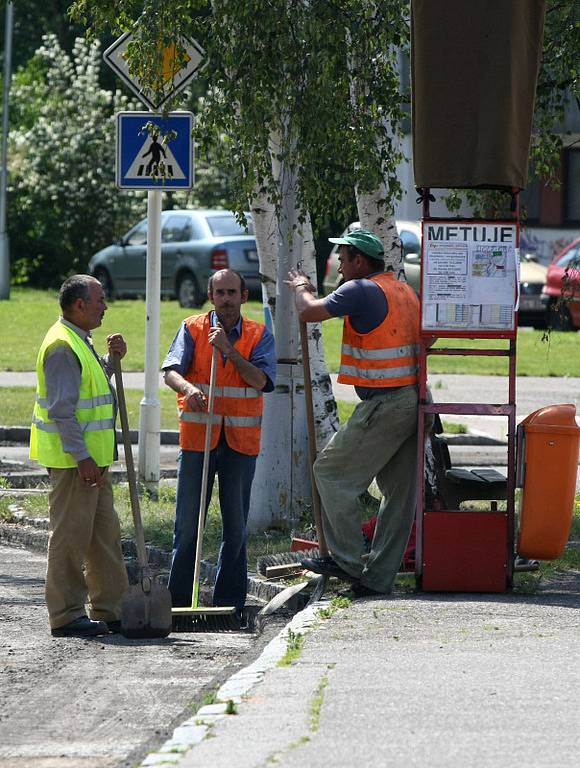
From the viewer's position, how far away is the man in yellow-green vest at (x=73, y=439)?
8078mm

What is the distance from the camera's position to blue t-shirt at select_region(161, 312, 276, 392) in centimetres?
862

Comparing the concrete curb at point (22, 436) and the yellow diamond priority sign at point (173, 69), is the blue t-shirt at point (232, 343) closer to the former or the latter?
the yellow diamond priority sign at point (173, 69)

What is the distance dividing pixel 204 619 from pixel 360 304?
1768mm

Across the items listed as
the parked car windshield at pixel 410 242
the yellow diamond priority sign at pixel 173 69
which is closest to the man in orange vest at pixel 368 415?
the yellow diamond priority sign at pixel 173 69

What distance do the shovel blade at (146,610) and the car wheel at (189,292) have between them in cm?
1971

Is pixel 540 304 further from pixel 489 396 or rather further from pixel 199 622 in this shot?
pixel 199 622

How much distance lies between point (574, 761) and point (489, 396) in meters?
12.7

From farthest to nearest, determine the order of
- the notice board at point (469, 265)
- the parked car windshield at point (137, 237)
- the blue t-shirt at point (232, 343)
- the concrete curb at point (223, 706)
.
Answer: the parked car windshield at point (137, 237) → the blue t-shirt at point (232, 343) → the notice board at point (469, 265) → the concrete curb at point (223, 706)

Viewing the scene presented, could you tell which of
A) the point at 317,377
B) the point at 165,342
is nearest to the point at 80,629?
the point at 317,377

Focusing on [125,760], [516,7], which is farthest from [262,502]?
[125,760]

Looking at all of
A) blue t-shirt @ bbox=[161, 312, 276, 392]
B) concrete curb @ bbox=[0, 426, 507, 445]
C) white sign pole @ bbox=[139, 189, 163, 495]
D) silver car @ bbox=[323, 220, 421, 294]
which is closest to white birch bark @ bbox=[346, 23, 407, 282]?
white sign pole @ bbox=[139, 189, 163, 495]

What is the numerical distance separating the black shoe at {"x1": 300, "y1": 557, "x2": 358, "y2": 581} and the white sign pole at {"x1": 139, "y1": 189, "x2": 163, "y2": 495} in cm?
373

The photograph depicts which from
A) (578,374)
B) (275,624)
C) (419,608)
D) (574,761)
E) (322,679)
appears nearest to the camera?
(574,761)

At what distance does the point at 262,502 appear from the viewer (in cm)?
1048
